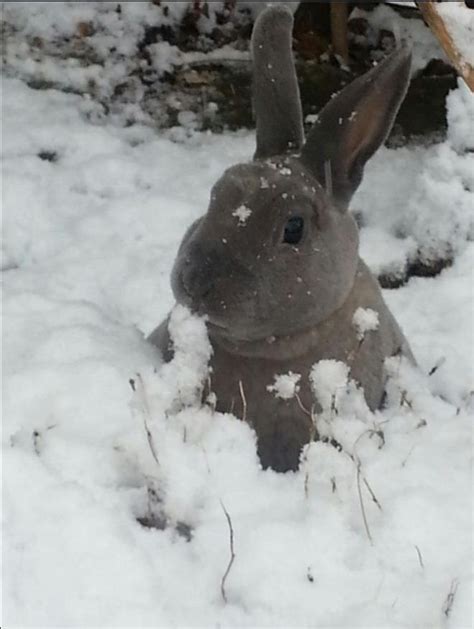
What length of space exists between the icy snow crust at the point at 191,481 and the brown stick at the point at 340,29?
6.15ft

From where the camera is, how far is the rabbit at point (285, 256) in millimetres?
2576

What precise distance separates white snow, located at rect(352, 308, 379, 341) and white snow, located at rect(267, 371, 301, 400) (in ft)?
0.79

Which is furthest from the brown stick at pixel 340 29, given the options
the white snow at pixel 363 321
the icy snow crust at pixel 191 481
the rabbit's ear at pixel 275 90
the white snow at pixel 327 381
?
the white snow at pixel 327 381

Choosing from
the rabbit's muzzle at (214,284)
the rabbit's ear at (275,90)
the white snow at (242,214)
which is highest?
the rabbit's ear at (275,90)

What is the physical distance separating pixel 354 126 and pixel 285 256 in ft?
1.44

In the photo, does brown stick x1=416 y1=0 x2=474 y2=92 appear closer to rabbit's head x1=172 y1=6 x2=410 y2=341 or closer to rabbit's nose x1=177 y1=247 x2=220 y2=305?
rabbit's head x1=172 y1=6 x2=410 y2=341

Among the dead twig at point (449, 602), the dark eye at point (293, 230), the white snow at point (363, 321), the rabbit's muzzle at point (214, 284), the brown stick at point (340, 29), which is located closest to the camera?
the dead twig at point (449, 602)

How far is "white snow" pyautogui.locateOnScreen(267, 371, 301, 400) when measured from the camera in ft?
8.94

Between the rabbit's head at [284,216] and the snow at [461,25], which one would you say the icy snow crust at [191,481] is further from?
the snow at [461,25]

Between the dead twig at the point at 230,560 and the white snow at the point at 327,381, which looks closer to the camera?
the dead twig at the point at 230,560

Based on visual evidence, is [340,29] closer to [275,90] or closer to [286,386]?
[275,90]

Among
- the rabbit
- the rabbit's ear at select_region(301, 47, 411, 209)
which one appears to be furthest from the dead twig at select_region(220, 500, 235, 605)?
the rabbit's ear at select_region(301, 47, 411, 209)

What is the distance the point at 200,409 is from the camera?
269cm

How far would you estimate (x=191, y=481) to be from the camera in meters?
2.45
